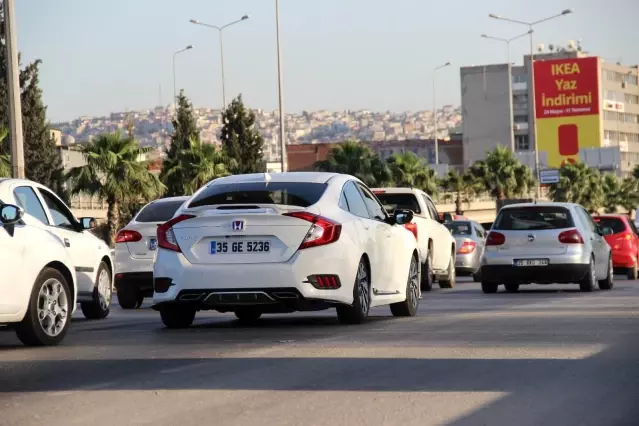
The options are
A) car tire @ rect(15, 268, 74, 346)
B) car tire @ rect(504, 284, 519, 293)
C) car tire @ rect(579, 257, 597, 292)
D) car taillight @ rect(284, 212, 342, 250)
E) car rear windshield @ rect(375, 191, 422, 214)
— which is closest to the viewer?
car tire @ rect(15, 268, 74, 346)

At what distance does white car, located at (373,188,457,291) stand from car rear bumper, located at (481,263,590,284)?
140 cm

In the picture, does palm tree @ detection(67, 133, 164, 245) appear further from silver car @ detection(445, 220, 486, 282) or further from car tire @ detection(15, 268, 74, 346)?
car tire @ detection(15, 268, 74, 346)

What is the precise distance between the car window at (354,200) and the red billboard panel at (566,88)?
577 feet

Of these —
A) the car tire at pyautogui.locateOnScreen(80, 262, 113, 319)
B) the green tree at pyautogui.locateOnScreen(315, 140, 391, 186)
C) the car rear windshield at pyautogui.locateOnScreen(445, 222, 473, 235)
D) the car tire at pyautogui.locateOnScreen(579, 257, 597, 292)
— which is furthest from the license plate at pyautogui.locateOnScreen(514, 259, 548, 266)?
the green tree at pyautogui.locateOnScreen(315, 140, 391, 186)

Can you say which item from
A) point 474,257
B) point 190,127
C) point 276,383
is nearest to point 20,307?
point 276,383

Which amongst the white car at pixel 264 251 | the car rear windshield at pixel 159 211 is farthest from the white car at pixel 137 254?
the white car at pixel 264 251

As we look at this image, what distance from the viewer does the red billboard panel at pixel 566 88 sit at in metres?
190

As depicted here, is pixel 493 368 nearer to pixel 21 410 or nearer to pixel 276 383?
pixel 276 383

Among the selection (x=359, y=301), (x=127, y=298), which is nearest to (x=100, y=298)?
(x=127, y=298)

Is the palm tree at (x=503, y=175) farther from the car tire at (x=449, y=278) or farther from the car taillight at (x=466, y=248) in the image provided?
the car tire at (x=449, y=278)

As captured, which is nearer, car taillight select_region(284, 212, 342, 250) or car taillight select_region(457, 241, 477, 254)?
car taillight select_region(284, 212, 342, 250)

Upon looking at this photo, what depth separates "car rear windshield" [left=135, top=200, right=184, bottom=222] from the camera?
21.3m

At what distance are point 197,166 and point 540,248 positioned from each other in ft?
157

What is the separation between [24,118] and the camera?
71.4m
